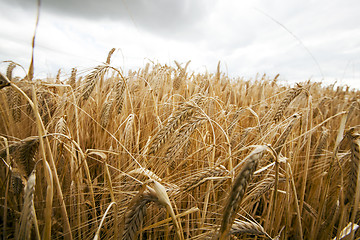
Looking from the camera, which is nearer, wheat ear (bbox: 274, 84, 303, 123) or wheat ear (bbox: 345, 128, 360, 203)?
wheat ear (bbox: 345, 128, 360, 203)

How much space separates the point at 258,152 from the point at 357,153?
0.54m

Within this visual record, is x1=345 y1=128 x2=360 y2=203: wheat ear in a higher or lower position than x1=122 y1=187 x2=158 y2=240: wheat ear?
higher

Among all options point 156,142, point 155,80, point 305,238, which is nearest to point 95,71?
point 156,142

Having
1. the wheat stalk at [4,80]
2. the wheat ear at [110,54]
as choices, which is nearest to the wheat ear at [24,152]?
the wheat stalk at [4,80]

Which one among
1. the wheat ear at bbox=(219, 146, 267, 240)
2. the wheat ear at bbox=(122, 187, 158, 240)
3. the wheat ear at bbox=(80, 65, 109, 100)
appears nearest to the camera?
the wheat ear at bbox=(219, 146, 267, 240)

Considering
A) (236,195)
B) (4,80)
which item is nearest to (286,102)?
(236,195)

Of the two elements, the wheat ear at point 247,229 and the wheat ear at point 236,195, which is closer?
the wheat ear at point 236,195

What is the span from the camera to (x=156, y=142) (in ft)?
2.58

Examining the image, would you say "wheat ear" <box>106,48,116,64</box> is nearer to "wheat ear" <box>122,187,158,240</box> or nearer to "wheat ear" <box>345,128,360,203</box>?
"wheat ear" <box>122,187,158,240</box>

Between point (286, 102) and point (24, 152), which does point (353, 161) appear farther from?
point (24, 152)

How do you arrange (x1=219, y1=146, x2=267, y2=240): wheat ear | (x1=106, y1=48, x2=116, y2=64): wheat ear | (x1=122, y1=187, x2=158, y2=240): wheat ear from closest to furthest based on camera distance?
(x1=219, y1=146, x2=267, y2=240): wheat ear < (x1=122, y1=187, x2=158, y2=240): wheat ear < (x1=106, y1=48, x2=116, y2=64): wheat ear

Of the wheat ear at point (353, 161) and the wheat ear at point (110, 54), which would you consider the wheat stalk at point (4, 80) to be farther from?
the wheat ear at point (353, 161)

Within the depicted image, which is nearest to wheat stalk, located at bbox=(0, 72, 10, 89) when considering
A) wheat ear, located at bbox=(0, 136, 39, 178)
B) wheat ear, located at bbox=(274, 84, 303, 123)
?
wheat ear, located at bbox=(0, 136, 39, 178)

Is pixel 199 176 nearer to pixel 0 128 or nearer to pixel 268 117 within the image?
pixel 268 117
